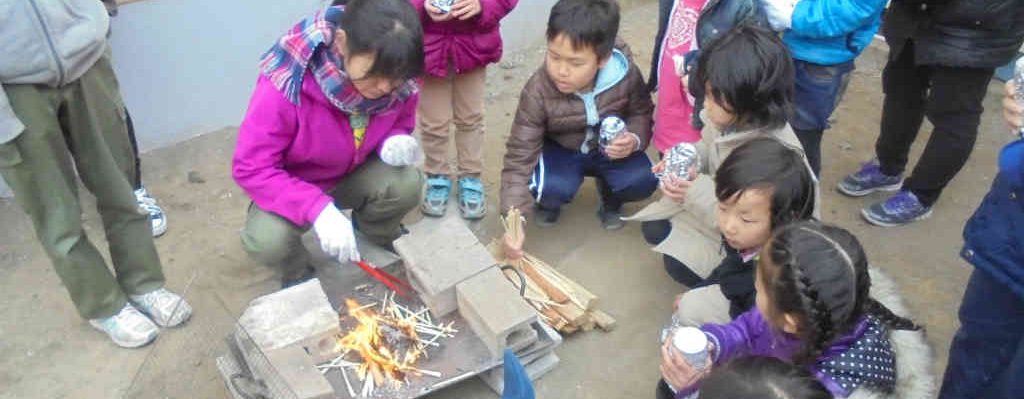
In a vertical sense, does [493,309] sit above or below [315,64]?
below

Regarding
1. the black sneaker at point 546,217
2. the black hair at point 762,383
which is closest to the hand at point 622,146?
the black sneaker at point 546,217

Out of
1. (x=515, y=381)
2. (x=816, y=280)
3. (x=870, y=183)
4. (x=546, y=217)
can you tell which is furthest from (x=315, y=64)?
(x=870, y=183)

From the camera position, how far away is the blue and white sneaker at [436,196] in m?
3.85

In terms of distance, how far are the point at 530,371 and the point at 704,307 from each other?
2.07 feet

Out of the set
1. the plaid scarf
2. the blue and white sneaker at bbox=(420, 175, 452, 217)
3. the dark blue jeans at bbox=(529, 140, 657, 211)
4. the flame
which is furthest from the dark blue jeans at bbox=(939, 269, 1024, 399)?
the blue and white sneaker at bbox=(420, 175, 452, 217)

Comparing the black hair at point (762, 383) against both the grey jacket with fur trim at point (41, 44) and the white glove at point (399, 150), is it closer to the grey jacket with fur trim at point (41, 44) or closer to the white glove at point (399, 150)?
the white glove at point (399, 150)

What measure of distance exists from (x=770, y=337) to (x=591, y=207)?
5.22 ft

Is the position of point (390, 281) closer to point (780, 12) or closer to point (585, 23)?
point (585, 23)

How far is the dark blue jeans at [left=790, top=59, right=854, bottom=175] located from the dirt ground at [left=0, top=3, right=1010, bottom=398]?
0.59 m

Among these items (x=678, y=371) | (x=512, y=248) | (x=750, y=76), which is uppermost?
(x=750, y=76)

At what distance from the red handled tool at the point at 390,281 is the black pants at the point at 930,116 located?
7.30 feet

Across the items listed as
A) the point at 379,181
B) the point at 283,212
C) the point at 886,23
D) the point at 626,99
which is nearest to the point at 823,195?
the point at 886,23

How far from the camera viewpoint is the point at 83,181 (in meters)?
2.95

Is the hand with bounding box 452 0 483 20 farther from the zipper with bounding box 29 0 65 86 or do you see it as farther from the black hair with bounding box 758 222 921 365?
the black hair with bounding box 758 222 921 365
